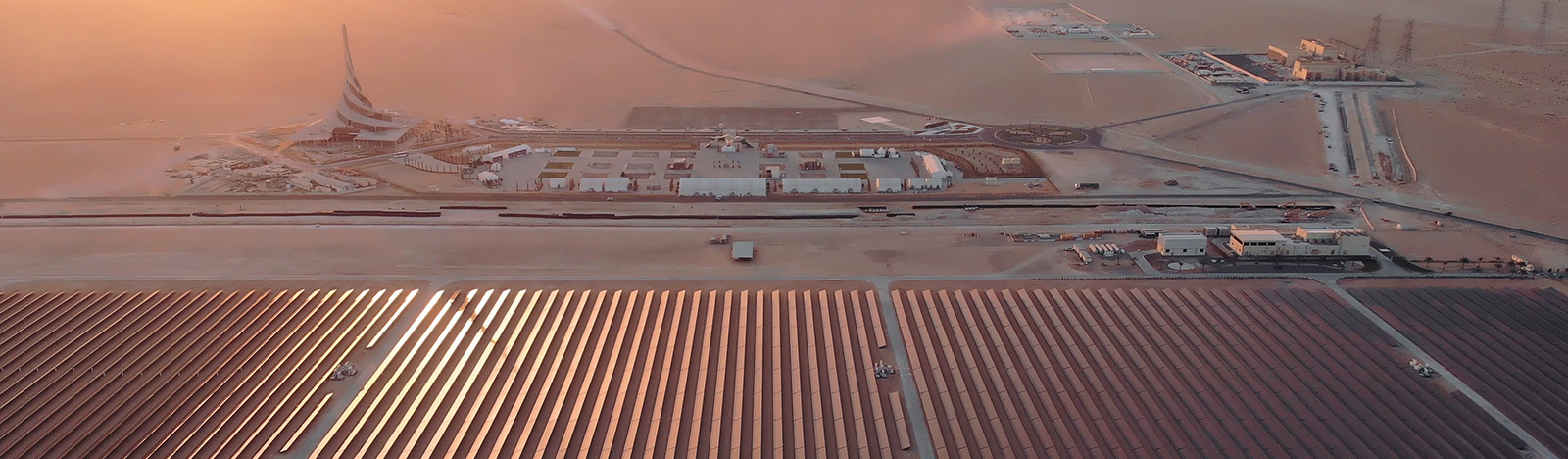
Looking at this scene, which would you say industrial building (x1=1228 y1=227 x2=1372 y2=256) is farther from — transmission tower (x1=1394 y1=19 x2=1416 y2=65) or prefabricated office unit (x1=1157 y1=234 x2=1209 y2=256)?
transmission tower (x1=1394 y1=19 x2=1416 y2=65)

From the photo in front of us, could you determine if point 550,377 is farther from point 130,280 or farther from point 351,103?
point 351,103

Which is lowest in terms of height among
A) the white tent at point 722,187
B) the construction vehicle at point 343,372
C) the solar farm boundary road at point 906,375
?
the construction vehicle at point 343,372

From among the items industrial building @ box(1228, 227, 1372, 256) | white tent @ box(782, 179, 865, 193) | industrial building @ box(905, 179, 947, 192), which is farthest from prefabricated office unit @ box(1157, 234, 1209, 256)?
white tent @ box(782, 179, 865, 193)

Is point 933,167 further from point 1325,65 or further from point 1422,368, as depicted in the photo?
point 1325,65

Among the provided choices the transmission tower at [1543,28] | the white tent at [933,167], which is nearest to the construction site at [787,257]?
the white tent at [933,167]

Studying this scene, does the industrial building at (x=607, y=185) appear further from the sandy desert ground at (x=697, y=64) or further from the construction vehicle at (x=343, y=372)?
the construction vehicle at (x=343, y=372)
